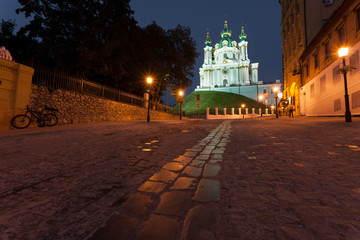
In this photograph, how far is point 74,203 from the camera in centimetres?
157

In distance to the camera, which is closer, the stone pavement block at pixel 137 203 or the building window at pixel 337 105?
the stone pavement block at pixel 137 203

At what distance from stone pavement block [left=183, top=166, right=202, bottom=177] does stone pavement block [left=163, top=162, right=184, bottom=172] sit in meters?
0.12

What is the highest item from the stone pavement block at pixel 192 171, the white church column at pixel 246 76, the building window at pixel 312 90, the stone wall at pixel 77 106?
the white church column at pixel 246 76

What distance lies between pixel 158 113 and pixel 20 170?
22597 millimetres

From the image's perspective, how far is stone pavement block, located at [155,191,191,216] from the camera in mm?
1425

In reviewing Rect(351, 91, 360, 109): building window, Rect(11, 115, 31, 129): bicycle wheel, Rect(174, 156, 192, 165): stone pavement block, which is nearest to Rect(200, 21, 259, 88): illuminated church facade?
Rect(351, 91, 360, 109): building window

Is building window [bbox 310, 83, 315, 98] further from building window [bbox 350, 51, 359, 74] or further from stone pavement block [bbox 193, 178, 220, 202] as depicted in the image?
stone pavement block [bbox 193, 178, 220, 202]

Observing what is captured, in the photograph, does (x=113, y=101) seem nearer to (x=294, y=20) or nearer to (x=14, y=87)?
(x=14, y=87)

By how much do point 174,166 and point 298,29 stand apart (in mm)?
28177

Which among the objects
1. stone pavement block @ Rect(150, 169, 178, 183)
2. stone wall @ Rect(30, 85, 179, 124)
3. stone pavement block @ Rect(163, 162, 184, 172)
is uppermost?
stone wall @ Rect(30, 85, 179, 124)

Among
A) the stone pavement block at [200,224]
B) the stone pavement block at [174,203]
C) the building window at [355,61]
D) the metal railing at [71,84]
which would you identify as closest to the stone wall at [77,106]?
the metal railing at [71,84]

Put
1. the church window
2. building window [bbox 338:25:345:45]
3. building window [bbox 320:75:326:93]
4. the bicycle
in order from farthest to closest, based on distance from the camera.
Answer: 1. the church window
2. building window [bbox 320:75:326:93]
3. building window [bbox 338:25:345:45]
4. the bicycle

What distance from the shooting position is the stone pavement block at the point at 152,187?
183 centimetres

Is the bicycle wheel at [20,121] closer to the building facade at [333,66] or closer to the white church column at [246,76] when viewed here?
the building facade at [333,66]
